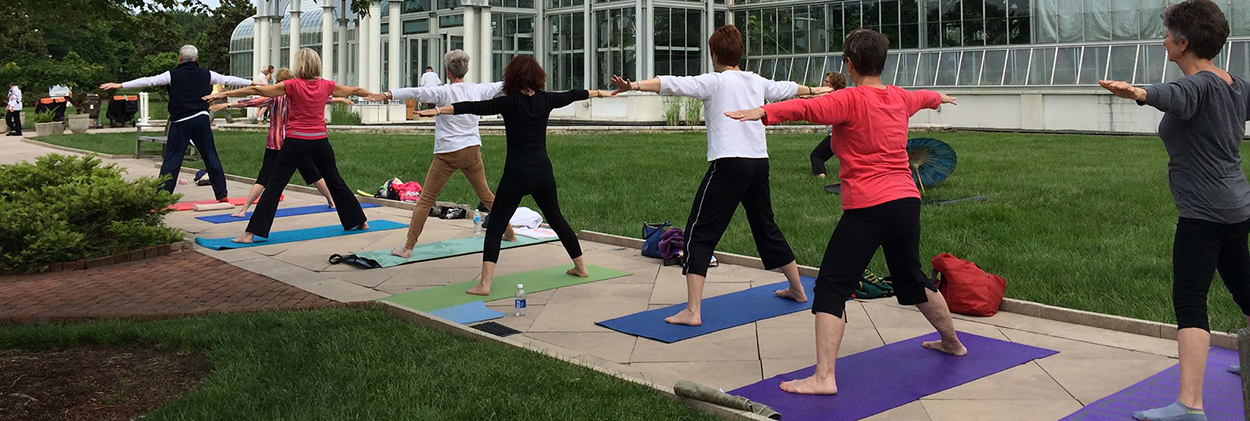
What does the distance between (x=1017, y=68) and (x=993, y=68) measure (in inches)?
29.4

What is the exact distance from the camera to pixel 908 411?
4.66m

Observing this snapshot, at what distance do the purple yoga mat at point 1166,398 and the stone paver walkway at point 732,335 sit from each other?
84mm

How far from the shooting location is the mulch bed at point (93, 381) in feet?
15.6

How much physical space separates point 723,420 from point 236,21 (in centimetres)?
6090

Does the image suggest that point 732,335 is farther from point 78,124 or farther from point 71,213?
point 78,124

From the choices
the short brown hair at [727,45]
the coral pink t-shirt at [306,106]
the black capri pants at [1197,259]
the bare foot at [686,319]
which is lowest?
the bare foot at [686,319]

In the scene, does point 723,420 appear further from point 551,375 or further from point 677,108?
point 677,108

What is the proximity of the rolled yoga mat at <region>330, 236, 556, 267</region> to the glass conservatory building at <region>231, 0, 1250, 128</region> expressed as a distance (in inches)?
896

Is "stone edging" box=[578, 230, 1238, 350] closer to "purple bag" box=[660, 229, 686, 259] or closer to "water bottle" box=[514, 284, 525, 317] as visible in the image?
"purple bag" box=[660, 229, 686, 259]

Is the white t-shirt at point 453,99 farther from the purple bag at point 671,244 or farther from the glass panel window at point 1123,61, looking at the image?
the glass panel window at point 1123,61

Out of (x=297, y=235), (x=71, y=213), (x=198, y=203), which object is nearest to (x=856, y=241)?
(x=71, y=213)

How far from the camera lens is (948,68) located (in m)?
32.2

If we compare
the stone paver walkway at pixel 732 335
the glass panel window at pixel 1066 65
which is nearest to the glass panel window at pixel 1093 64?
the glass panel window at pixel 1066 65

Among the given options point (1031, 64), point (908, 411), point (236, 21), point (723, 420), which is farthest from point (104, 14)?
point (236, 21)
